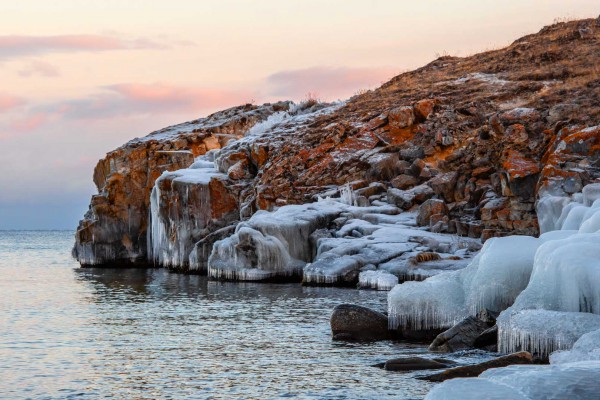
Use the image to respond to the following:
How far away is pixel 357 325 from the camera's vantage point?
970 inches

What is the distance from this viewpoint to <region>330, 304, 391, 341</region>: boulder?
80.2 ft

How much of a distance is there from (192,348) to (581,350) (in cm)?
1148

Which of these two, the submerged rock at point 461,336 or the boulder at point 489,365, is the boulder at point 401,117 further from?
the boulder at point 489,365

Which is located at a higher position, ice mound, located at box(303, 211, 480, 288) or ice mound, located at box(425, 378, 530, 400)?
ice mound, located at box(303, 211, 480, 288)

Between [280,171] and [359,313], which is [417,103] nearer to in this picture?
[280,171]

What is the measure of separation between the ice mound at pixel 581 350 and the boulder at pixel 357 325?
827 cm

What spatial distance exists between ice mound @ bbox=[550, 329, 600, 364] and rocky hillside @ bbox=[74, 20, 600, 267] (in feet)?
68.2

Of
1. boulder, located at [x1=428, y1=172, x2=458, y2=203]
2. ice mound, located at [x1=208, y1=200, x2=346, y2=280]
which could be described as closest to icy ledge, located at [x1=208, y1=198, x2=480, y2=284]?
ice mound, located at [x1=208, y1=200, x2=346, y2=280]

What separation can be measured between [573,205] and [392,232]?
38.7 feet

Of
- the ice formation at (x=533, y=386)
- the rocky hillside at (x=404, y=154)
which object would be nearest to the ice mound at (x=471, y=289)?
the ice formation at (x=533, y=386)

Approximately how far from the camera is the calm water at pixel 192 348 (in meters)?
18.6

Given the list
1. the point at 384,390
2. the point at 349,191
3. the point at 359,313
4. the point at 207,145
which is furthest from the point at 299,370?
the point at 207,145

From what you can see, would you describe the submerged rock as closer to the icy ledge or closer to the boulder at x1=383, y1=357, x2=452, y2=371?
the boulder at x1=383, y1=357, x2=452, y2=371

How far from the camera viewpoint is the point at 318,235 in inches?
1761
